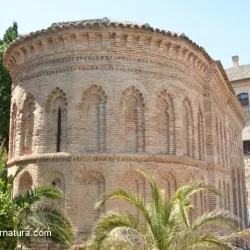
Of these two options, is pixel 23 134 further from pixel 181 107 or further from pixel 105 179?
pixel 181 107

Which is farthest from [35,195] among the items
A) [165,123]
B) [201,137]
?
[201,137]

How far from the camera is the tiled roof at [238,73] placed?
3046cm

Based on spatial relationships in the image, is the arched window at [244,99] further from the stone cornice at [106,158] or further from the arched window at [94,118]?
the arched window at [94,118]

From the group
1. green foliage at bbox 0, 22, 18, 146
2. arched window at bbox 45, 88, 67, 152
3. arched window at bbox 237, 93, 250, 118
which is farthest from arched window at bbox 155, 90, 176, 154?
arched window at bbox 237, 93, 250, 118

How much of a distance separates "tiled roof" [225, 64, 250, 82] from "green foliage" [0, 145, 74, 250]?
24.5 m

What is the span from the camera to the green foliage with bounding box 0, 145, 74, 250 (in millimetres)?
7703

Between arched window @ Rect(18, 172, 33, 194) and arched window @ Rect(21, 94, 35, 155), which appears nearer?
arched window @ Rect(18, 172, 33, 194)

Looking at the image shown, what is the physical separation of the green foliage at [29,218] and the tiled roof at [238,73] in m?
24.5

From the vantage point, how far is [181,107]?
12.3m

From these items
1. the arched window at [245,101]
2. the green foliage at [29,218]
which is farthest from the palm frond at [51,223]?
the arched window at [245,101]

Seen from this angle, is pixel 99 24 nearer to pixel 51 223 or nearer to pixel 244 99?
pixel 51 223

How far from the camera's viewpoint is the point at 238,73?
31.3 meters

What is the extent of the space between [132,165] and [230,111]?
8.57 meters

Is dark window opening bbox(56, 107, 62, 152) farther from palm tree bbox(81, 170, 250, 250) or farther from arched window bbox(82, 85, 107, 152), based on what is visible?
palm tree bbox(81, 170, 250, 250)
